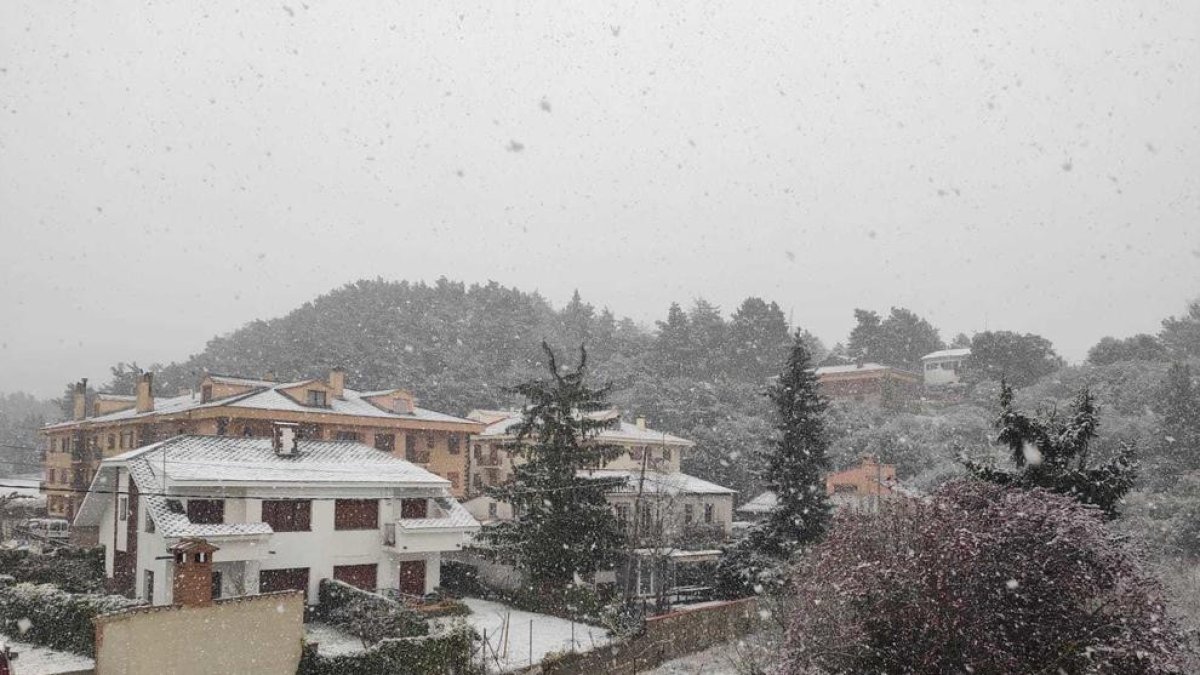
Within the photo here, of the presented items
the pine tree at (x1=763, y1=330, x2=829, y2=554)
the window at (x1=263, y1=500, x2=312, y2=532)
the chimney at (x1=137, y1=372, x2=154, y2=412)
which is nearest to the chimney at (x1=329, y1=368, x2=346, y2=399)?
the chimney at (x1=137, y1=372, x2=154, y2=412)

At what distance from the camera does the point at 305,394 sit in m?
41.0

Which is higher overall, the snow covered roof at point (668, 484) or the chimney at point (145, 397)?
the chimney at point (145, 397)

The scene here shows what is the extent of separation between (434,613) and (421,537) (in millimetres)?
2852

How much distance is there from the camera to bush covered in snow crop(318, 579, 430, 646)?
23031mm

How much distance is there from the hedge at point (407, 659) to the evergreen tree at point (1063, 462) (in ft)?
45.4

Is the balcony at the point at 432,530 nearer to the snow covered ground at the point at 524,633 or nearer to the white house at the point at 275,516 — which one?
the white house at the point at 275,516

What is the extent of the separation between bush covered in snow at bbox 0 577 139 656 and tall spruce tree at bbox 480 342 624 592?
Answer: 12.6 metres

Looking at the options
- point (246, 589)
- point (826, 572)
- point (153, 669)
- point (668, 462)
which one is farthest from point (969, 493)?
point (668, 462)

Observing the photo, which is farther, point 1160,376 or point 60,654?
point 1160,376

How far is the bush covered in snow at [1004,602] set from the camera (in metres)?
14.1

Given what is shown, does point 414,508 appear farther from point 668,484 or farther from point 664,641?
point 668,484

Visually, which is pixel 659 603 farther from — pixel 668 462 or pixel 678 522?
pixel 668 462

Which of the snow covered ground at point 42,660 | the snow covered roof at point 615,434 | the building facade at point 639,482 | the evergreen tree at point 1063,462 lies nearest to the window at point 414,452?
the building facade at point 639,482

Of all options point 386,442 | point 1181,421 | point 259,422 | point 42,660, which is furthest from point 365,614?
point 1181,421
